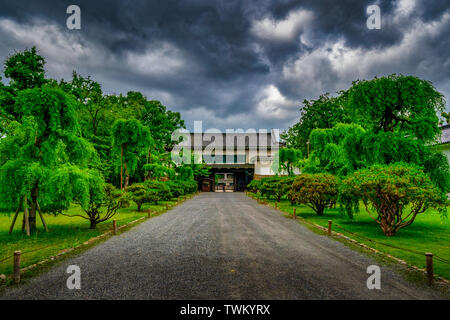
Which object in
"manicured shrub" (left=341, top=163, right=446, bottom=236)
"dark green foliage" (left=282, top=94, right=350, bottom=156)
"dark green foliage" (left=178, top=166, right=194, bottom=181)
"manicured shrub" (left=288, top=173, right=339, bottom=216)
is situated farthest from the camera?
"dark green foliage" (left=178, top=166, right=194, bottom=181)

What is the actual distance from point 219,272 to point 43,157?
867cm

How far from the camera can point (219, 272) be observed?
583 cm

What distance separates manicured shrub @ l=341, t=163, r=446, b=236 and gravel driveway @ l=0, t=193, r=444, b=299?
2.67 m

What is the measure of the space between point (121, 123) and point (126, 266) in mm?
16836

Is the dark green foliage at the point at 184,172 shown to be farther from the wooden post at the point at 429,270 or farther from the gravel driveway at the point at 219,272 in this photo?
the wooden post at the point at 429,270

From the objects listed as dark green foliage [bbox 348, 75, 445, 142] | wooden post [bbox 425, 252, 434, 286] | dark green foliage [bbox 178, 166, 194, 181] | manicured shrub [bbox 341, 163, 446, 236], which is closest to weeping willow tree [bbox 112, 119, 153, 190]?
dark green foliage [bbox 348, 75, 445, 142]

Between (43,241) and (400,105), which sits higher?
(400,105)

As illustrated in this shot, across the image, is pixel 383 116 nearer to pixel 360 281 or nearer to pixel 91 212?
pixel 360 281

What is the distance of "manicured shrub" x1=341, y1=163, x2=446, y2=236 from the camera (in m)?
9.02

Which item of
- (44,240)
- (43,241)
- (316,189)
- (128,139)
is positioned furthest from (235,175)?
(43,241)

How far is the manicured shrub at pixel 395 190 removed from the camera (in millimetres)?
9016

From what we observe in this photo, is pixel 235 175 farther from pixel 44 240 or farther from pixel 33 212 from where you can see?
pixel 44 240

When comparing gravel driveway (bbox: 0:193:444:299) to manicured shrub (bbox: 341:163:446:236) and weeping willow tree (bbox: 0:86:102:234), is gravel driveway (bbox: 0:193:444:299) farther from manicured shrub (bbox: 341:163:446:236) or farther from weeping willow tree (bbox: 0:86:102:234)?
weeping willow tree (bbox: 0:86:102:234)
